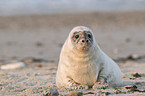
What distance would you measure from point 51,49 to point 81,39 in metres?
7.61

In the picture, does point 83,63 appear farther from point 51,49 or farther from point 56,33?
point 56,33

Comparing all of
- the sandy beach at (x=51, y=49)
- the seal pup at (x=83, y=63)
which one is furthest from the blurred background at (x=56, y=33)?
the seal pup at (x=83, y=63)

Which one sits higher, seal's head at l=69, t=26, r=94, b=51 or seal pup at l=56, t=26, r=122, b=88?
seal's head at l=69, t=26, r=94, b=51

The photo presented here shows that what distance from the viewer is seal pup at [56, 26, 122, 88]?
417cm

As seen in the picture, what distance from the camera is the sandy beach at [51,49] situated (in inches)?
193

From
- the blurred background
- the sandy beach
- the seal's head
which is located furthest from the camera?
the blurred background

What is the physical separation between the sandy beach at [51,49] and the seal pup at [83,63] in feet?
0.55

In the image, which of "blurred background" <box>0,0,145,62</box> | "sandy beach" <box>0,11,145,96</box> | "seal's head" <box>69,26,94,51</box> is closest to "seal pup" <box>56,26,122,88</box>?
"seal's head" <box>69,26,94,51</box>

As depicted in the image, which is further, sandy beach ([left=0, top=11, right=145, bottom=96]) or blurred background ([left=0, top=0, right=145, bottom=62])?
blurred background ([left=0, top=0, right=145, bottom=62])

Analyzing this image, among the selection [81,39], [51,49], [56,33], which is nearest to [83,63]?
[81,39]

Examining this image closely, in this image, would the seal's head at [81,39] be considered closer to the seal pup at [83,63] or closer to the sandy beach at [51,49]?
the seal pup at [83,63]

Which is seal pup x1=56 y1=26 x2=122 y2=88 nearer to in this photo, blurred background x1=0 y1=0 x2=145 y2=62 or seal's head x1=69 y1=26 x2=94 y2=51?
seal's head x1=69 y1=26 x2=94 y2=51

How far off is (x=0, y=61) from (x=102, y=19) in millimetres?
13566

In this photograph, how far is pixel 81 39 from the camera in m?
4.11
